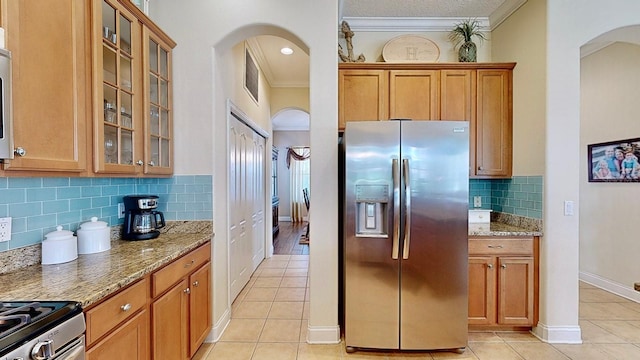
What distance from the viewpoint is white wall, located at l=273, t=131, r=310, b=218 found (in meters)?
10.1

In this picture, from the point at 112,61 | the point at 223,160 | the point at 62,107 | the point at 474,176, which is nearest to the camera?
the point at 62,107

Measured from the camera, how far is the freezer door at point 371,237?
2352 millimetres

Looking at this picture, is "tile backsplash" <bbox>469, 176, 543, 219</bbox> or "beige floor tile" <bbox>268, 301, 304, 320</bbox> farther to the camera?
"beige floor tile" <bbox>268, 301, 304, 320</bbox>

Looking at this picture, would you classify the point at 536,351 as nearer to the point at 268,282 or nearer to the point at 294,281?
the point at 294,281

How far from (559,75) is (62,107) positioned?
3.48 metres

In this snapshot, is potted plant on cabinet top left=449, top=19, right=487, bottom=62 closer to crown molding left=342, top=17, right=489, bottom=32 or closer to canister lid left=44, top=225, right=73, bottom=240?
crown molding left=342, top=17, right=489, bottom=32

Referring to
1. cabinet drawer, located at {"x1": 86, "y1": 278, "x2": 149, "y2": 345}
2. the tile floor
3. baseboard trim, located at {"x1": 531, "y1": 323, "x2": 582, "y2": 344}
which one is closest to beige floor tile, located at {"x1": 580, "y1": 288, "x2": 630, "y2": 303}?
the tile floor

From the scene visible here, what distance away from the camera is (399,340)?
7.79 ft

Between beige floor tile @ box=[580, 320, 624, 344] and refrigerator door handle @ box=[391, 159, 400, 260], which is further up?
refrigerator door handle @ box=[391, 159, 400, 260]

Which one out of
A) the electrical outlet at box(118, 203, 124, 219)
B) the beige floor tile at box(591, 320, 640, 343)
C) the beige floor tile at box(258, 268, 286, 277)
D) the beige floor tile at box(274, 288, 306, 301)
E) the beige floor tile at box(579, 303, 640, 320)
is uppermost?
the electrical outlet at box(118, 203, 124, 219)

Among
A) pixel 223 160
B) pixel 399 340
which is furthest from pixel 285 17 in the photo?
pixel 399 340

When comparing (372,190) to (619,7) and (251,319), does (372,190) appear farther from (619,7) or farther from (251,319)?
(619,7)

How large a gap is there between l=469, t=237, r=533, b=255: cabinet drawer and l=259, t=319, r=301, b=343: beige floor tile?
1717mm

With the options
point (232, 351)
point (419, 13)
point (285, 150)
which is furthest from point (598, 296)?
point (285, 150)
